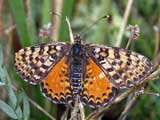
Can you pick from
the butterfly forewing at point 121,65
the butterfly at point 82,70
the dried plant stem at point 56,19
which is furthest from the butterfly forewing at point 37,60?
the dried plant stem at point 56,19

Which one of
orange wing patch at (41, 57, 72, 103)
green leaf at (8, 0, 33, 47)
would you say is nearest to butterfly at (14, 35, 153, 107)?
Result: orange wing patch at (41, 57, 72, 103)

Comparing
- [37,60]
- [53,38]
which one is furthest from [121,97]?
[53,38]

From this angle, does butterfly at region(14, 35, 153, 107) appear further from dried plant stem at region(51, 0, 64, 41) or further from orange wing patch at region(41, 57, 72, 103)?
dried plant stem at region(51, 0, 64, 41)

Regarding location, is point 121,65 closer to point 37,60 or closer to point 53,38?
point 37,60

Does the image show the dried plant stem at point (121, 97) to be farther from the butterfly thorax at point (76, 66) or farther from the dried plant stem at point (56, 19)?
the dried plant stem at point (56, 19)

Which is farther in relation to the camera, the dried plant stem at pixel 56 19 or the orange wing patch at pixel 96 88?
the dried plant stem at pixel 56 19

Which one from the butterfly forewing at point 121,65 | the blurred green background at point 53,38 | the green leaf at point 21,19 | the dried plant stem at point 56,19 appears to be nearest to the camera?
the butterfly forewing at point 121,65

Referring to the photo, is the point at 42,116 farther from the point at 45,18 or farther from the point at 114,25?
the point at 114,25

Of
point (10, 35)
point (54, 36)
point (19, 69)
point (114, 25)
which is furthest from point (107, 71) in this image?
point (114, 25)
